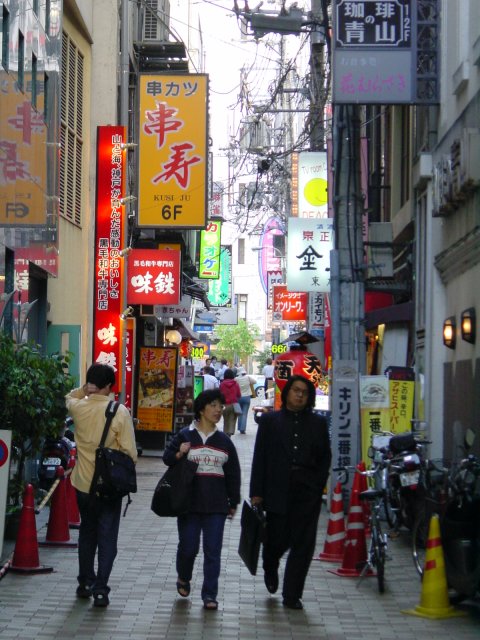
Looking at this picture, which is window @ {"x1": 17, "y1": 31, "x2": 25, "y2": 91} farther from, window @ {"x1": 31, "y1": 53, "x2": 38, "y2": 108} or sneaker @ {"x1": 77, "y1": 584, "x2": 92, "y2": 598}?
sneaker @ {"x1": 77, "y1": 584, "x2": 92, "y2": 598}

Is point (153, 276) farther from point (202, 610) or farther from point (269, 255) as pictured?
point (269, 255)

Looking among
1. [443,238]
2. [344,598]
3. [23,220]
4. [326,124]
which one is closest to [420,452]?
[344,598]

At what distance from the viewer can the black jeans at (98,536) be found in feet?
29.7

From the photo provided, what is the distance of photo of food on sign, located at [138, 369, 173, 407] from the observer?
25.5 meters

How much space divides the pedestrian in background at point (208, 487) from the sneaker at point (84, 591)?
0.77 meters

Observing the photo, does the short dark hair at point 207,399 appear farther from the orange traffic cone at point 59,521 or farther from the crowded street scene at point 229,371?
the orange traffic cone at point 59,521

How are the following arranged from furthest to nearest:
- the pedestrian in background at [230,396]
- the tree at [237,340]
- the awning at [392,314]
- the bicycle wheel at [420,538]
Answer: the tree at [237,340] < the pedestrian in background at [230,396] < the awning at [392,314] < the bicycle wheel at [420,538]

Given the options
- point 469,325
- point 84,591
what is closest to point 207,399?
point 84,591

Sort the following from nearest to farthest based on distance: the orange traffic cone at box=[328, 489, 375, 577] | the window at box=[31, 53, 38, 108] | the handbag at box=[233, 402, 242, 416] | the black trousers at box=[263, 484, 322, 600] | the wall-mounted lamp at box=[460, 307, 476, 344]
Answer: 1. the black trousers at box=[263, 484, 322, 600]
2. the orange traffic cone at box=[328, 489, 375, 577]
3. the wall-mounted lamp at box=[460, 307, 476, 344]
4. the window at box=[31, 53, 38, 108]
5. the handbag at box=[233, 402, 242, 416]

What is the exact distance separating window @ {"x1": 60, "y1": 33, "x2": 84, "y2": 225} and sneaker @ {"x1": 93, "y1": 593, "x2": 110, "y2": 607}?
1228 cm

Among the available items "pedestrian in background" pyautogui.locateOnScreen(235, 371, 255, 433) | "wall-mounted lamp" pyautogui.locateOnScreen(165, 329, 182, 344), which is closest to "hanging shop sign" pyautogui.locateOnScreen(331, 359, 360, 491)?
"pedestrian in background" pyautogui.locateOnScreen(235, 371, 255, 433)

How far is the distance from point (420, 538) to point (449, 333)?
4284 millimetres

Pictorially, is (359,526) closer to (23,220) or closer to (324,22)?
(23,220)

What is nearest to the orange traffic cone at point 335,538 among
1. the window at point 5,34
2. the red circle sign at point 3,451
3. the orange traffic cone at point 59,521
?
the orange traffic cone at point 59,521
